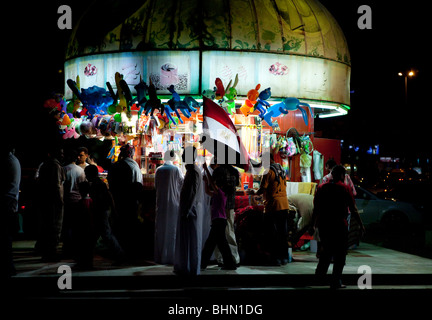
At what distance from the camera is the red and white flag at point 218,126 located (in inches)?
468

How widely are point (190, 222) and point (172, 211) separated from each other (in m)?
1.26

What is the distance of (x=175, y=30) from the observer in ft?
46.5

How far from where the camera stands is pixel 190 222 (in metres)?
10.1

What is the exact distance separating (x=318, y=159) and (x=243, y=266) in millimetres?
5906

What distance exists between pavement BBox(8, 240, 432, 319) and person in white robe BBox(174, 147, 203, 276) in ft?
0.77

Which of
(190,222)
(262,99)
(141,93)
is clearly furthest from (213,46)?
(190,222)

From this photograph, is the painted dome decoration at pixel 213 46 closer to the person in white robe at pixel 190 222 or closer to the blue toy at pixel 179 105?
the blue toy at pixel 179 105

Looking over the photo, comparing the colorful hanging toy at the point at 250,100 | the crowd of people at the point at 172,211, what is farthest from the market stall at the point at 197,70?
the crowd of people at the point at 172,211

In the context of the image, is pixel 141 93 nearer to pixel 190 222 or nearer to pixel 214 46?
pixel 214 46

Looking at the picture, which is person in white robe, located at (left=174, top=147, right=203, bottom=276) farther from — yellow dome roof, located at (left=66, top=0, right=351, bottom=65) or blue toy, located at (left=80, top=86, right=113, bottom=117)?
yellow dome roof, located at (left=66, top=0, right=351, bottom=65)

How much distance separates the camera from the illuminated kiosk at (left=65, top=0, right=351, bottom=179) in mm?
14172

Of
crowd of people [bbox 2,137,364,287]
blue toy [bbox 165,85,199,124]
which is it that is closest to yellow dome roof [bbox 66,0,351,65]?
blue toy [bbox 165,85,199,124]

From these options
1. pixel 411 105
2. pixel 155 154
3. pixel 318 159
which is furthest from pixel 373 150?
pixel 155 154
